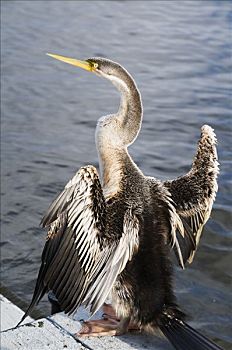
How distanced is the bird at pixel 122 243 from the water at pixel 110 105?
1655 mm

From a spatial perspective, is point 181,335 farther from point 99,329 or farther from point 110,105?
point 110,105

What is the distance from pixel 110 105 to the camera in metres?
8.69

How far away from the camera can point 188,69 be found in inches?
390

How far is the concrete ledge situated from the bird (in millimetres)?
48

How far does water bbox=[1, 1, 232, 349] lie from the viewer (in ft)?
19.6

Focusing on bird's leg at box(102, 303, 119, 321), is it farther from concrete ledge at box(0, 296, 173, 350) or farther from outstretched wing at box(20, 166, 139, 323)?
outstretched wing at box(20, 166, 139, 323)

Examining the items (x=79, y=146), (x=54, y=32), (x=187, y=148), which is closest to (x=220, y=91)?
(x=187, y=148)

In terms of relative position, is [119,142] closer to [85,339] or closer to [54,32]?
[85,339]

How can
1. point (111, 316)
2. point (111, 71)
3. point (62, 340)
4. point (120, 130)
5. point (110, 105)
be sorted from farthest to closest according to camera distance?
point (110, 105)
point (111, 71)
point (120, 130)
point (111, 316)
point (62, 340)

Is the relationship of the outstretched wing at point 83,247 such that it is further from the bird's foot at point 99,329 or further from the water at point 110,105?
the water at point 110,105

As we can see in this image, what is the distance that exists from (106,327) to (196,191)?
80 cm

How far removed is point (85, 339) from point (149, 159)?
4223 mm

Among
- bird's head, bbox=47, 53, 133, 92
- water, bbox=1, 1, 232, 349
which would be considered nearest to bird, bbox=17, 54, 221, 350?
bird's head, bbox=47, 53, 133, 92

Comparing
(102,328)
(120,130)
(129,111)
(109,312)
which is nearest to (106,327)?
(102,328)
